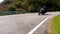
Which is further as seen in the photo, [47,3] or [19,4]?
[19,4]

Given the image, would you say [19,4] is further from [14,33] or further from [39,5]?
[14,33]

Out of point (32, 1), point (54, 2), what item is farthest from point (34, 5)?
point (54, 2)

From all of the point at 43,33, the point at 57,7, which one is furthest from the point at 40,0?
the point at 43,33

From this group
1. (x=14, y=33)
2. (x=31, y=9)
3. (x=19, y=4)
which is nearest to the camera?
(x=14, y=33)

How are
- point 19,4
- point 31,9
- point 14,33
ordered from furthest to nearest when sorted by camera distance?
point 19,4 → point 31,9 → point 14,33

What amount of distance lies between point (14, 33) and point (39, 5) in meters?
58.7

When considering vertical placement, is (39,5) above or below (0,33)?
below

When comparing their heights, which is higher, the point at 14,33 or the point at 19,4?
the point at 14,33

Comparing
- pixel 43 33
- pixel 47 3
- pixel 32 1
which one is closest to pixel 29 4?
pixel 32 1

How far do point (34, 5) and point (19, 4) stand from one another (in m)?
8.85

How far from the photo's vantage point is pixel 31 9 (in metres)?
67.9

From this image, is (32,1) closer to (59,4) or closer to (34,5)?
(34,5)

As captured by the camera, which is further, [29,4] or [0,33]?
[29,4]

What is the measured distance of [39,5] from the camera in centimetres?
6919
